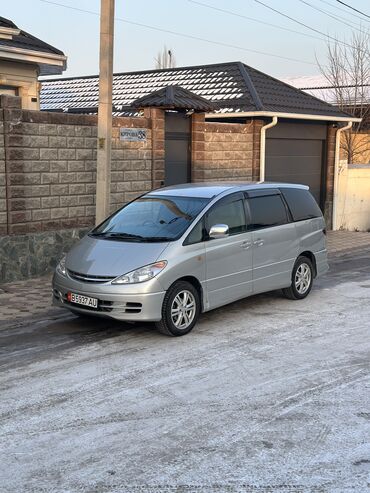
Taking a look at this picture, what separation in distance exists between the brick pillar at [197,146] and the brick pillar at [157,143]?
103 cm

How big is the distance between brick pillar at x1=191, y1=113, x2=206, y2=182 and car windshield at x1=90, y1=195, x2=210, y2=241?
5345mm

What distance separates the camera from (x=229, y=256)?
7574mm

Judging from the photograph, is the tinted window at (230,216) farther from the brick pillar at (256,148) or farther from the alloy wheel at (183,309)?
the brick pillar at (256,148)

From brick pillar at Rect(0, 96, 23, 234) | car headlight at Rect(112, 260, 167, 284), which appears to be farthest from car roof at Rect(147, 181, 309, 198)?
brick pillar at Rect(0, 96, 23, 234)

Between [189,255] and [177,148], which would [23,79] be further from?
[189,255]

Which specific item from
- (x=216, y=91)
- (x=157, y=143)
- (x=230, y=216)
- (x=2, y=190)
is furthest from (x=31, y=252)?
(x=216, y=91)

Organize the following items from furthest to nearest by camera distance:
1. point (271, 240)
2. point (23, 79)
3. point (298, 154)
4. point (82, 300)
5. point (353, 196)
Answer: point (353, 196) → point (298, 154) → point (23, 79) → point (271, 240) → point (82, 300)

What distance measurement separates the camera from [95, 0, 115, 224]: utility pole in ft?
31.3

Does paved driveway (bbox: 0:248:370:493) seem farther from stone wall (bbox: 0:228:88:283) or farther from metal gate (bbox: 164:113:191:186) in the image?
metal gate (bbox: 164:113:191:186)

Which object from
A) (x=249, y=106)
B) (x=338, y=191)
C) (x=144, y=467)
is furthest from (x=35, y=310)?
(x=338, y=191)

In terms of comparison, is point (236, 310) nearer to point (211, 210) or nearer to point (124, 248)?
point (211, 210)

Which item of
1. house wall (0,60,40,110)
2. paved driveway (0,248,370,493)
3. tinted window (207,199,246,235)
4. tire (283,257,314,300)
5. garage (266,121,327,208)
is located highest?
house wall (0,60,40,110)

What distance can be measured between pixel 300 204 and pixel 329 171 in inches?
352

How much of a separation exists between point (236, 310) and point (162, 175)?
5155 mm
